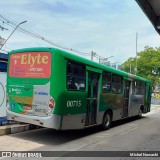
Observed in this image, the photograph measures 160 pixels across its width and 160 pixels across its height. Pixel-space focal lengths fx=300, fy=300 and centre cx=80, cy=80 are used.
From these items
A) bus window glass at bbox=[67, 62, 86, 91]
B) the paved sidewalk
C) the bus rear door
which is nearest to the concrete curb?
the paved sidewalk

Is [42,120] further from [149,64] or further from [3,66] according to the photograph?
[149,64]

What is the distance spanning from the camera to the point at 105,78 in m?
12.1

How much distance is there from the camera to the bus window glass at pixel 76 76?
942 cm

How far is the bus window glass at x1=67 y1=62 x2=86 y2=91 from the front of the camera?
9422 mm

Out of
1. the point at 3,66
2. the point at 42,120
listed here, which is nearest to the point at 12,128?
the point at 42,120

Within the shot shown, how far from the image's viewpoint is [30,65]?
956 centimetres

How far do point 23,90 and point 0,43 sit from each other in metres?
19.6

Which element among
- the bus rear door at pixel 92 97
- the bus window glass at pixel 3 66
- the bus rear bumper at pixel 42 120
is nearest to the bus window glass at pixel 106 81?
the bus rear door at pixel 92 97

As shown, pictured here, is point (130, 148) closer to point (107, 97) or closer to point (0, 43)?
point (107, 97)

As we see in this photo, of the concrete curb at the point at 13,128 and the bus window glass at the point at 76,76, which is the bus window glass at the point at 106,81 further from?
the concrete curb at the point at 13,128

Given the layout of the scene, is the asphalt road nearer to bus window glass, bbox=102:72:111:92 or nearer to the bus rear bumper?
the bus rear bumper

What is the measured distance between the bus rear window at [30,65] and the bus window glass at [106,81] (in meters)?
3.37

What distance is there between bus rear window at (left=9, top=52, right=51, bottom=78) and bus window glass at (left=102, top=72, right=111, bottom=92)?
133 inches

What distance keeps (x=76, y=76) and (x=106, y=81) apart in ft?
8.95
